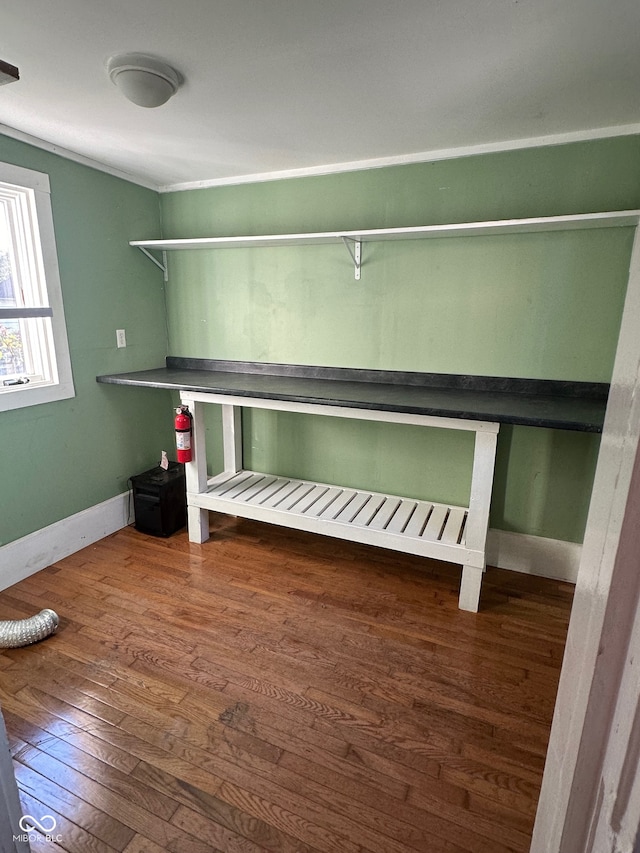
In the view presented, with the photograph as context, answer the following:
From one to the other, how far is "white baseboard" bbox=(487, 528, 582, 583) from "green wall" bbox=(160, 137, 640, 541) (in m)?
0.05

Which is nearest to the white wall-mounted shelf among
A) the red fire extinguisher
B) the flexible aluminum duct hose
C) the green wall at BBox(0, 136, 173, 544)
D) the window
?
the green wall at BBox(0, 136, 173, 544)

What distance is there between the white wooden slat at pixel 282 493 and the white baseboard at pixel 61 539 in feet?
3.21

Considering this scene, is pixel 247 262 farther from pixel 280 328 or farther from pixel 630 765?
pixel 630 765

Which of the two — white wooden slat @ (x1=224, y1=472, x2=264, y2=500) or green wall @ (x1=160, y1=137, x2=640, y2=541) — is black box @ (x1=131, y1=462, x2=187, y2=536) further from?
green wall @ (x1=160, y1=137, x2=640, y2=541)

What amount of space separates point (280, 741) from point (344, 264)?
6.86 ft

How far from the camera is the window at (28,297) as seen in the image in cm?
207

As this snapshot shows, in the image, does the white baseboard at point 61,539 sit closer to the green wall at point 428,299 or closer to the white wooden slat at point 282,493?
the green wall at point 428,299

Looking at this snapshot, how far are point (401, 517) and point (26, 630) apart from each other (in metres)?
1.64

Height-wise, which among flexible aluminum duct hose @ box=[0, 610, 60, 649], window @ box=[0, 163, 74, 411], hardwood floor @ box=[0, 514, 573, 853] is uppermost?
window @ box=[0, 163, 74, 411]

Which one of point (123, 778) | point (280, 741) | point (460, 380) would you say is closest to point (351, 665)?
point (280, 741)

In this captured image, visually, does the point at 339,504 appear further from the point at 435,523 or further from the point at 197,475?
the point at 197,475

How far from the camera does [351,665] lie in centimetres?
169

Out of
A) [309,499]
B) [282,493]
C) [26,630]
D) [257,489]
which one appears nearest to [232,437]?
[257,489]

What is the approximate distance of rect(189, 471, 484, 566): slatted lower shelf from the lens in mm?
2016
